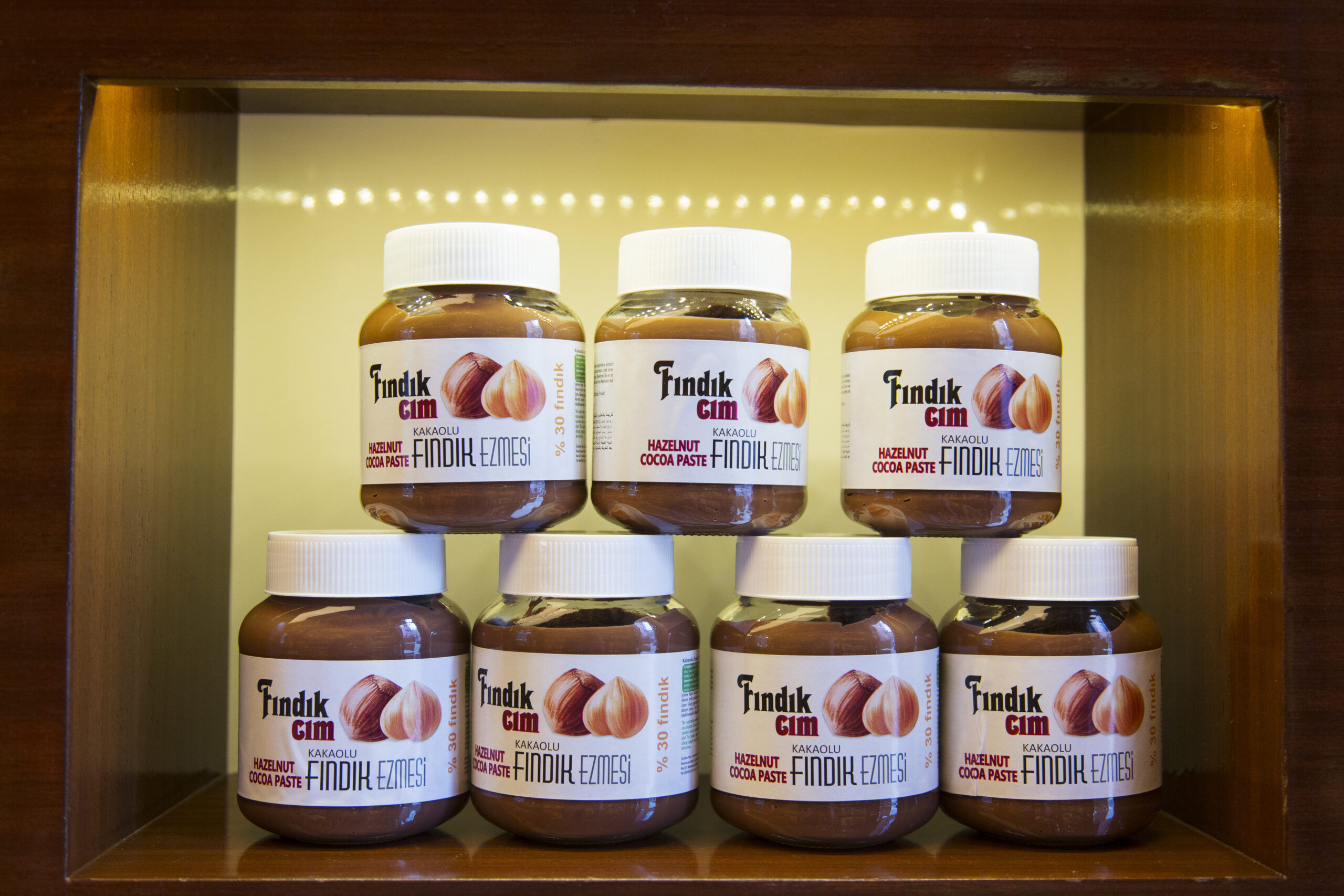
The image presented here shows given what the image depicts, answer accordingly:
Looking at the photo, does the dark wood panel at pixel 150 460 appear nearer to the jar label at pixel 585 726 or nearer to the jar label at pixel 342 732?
the jar label at pixel 342 732

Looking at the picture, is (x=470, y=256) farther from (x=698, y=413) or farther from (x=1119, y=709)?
(x=1119, y=709)

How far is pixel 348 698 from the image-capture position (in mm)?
650

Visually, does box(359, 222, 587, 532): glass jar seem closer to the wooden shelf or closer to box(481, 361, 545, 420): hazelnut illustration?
box(481, 361, 545, 420): hazelnut illustration

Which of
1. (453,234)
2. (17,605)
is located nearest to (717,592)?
(453,234)

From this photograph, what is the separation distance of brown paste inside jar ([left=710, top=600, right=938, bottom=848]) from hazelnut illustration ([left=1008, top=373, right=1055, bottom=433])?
0.14m

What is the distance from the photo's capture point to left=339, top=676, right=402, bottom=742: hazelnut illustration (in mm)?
650

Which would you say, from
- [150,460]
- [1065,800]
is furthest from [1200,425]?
[150,460]

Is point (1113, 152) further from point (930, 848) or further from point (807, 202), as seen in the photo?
point (930, 848)

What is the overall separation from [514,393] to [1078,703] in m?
0.38

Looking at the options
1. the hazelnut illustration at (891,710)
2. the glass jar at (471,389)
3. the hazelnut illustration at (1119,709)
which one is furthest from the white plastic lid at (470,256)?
the hazelnut illustration at (1119,709)

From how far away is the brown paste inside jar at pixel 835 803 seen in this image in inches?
25.3

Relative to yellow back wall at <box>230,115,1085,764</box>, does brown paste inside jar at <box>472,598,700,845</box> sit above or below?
below

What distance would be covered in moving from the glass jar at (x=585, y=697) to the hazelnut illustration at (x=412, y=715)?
0.03 m

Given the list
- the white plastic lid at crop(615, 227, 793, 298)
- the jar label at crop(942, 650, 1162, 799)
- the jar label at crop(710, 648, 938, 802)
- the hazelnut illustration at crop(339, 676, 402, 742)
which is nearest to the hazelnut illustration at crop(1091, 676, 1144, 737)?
the jar label at crop(942, 650, 1162, 799)
